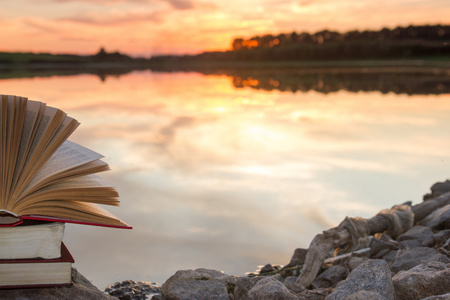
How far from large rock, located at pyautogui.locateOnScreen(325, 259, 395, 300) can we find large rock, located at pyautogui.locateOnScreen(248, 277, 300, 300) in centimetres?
19

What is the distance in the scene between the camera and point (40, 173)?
1.62m

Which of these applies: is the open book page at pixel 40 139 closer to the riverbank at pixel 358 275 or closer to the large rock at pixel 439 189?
the riverbank at pixel 358 275

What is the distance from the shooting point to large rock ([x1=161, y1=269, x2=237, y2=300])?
8.90 feet

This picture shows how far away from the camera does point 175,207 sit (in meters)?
5.02

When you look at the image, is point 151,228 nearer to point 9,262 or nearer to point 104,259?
point 104,259

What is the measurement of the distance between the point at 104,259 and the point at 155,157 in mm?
3651

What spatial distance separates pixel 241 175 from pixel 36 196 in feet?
15.9

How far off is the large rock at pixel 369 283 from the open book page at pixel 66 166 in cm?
124

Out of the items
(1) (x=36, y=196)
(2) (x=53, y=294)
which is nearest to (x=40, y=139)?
(1) (x=36, y=196)

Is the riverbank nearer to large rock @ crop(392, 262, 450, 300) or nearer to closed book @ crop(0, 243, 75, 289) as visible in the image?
large rock @ crop(392, 262, 450, 300)

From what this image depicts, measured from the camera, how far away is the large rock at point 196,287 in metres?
2.71

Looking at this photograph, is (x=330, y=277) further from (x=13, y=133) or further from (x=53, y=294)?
(x=13, y=133)

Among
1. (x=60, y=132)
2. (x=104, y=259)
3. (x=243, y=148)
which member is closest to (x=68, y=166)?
(x=60, y=132)

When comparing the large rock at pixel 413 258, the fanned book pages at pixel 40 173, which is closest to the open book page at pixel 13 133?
the fanned book pages at pixel 40 173
